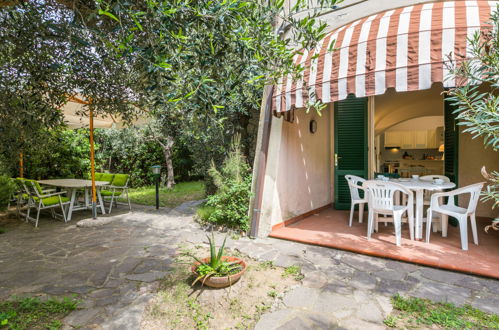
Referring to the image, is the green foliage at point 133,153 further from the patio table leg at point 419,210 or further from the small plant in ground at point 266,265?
the patio table leg at point 419,210

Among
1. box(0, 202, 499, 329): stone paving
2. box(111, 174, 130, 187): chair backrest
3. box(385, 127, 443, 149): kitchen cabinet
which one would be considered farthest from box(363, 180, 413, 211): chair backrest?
box(385, 127, 443, 149): kitchen cabinet

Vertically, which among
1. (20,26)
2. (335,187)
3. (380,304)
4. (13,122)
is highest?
(20,26)

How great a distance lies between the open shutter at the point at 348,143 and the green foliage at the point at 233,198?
2726 mm

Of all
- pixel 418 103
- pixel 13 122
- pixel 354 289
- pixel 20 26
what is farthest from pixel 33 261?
pixel 418 103

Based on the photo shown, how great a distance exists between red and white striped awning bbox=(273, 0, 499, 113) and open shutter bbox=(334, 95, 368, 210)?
100 inches

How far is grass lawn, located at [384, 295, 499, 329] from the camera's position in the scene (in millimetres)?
2762

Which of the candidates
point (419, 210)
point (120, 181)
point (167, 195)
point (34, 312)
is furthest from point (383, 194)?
point (167, 195)

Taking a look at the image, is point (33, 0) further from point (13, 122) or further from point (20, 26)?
point (13, 122)

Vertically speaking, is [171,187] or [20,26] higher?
[20,26]

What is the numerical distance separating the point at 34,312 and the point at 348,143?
7.07 metres

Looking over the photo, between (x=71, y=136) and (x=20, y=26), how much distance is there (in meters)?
8.92

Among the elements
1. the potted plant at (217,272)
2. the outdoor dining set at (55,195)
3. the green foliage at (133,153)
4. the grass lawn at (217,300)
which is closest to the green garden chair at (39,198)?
the outdoor dining set at (55,195)

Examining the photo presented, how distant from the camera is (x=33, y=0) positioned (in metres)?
3.44

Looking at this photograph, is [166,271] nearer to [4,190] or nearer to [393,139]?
[4,190]
